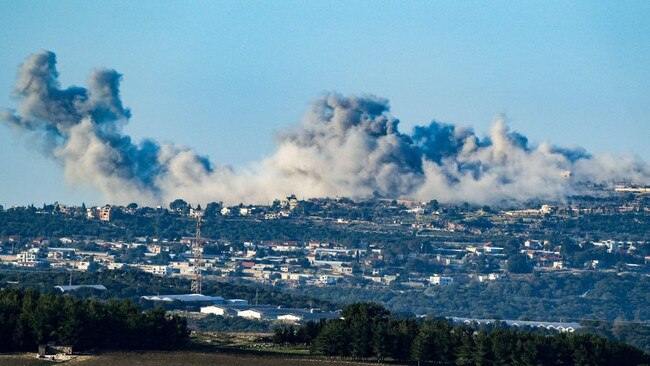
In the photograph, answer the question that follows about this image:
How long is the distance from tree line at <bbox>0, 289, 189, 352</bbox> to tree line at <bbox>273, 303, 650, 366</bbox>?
23.1ft

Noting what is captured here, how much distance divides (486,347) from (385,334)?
4.61 m

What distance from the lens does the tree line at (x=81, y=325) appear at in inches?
3438

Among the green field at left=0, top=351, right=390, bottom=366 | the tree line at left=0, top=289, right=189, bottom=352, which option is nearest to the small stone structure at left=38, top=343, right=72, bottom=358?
the green field at left=0, top=351, right=390, bottom=366

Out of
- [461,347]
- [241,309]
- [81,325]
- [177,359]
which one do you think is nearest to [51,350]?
[81,325]

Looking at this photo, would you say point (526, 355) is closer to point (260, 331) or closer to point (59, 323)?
point (59, 323)

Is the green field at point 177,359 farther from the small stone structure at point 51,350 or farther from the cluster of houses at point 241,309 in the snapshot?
the cluster of houses at point 241,309

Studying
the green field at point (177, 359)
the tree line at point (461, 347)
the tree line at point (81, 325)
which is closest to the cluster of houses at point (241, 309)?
the tree line at point (461, 347)

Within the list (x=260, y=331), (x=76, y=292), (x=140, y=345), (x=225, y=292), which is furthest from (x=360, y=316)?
(x=225, y=292)

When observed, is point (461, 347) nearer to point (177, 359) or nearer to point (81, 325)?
point (177, 359)

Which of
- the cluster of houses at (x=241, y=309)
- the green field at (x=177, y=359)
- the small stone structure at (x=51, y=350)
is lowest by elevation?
the green field at (x=177, y=359)

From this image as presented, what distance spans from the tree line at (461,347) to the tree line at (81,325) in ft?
23.1

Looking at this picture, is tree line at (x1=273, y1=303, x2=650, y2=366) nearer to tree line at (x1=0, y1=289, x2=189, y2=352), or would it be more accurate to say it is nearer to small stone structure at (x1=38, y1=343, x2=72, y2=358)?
tree line at (x1=0, y1=289, x2=189, y2=352)

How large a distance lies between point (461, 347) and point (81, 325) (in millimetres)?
16909

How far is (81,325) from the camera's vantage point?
88.1m
